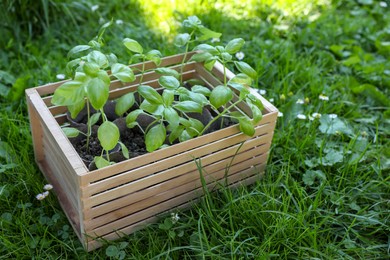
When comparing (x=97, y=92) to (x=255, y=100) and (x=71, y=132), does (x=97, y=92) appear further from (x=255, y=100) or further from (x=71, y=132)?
(x=255, y=100)

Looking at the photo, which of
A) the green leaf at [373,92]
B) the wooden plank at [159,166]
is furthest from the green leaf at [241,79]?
the green leaf at [373,92]

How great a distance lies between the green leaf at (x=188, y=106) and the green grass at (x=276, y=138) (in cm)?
37

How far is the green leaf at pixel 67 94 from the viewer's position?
173cm

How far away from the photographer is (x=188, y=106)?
1961 mm

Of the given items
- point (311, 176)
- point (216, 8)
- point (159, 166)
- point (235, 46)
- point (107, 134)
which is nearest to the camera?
point (107, 134)

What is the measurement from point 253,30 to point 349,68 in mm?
614

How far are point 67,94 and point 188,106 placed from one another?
45 centimetres

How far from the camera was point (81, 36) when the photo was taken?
3113 millimetres

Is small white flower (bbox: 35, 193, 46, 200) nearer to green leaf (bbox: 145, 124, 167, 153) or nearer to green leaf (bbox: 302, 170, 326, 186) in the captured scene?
green leaf (bbox: 145, 124, 167, 153)

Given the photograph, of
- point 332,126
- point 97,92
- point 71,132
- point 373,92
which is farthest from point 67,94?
point 373,92

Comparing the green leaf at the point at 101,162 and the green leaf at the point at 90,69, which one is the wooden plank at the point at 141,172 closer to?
the green leaf at the point at 101,162

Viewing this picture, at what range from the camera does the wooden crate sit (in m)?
1.85

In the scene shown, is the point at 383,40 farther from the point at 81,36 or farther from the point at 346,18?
the point at 81,36

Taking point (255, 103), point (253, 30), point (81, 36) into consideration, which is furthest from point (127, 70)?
point (253, 30)
